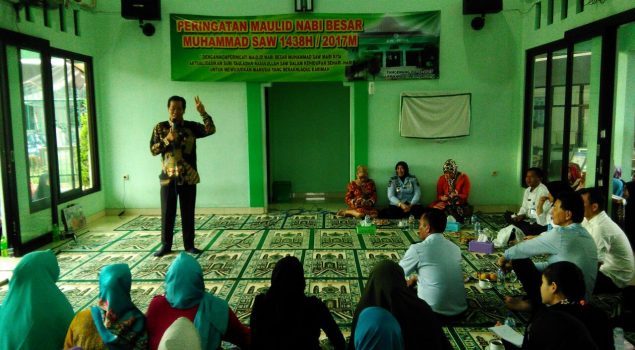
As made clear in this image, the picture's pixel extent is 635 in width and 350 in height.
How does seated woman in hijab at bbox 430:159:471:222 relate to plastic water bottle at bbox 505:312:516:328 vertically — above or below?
above

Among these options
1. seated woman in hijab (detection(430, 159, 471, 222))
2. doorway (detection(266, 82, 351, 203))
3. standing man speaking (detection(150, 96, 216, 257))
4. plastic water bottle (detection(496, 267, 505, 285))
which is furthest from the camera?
doorway (detection(266, 82, 351, 203))

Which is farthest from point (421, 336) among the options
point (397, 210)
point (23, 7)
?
point (23, 7)

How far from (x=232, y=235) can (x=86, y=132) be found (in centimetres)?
267

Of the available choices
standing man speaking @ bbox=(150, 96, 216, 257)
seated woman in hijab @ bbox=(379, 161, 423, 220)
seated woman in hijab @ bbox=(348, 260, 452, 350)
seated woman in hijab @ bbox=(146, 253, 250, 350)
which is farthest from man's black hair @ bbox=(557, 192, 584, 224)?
seated woman in hijab @ bbox=(379, 161, 423, 220)

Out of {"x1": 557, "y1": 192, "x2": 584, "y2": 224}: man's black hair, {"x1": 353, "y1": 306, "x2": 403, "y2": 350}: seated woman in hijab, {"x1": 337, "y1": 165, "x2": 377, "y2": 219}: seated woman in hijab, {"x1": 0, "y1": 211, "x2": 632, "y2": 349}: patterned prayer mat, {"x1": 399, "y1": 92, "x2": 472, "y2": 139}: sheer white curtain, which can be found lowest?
{"x1": 0, "y1": 211, "x2": 632, "y2": 349}: patterned prayer mat

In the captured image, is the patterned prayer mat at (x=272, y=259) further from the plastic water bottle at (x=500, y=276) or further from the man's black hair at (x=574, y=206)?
the man's black hair at (x=574, y=206)

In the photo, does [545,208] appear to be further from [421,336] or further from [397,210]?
[421,336]

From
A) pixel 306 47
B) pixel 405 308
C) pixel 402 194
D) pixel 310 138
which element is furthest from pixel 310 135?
pixel 405 308

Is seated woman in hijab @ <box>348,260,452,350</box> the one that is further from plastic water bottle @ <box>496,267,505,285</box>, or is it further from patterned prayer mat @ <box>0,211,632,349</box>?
plastic water bottle @ <box>496,267,505,285</box>

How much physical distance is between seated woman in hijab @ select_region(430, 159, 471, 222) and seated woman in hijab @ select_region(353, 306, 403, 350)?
5.09 m

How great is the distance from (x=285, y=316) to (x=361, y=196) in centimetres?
491

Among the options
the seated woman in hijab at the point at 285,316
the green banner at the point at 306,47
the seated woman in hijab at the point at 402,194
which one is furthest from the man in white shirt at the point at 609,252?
the green banner at the point at 306,47

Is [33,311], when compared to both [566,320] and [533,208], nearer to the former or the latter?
[566,320]

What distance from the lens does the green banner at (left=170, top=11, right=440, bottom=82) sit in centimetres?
688
